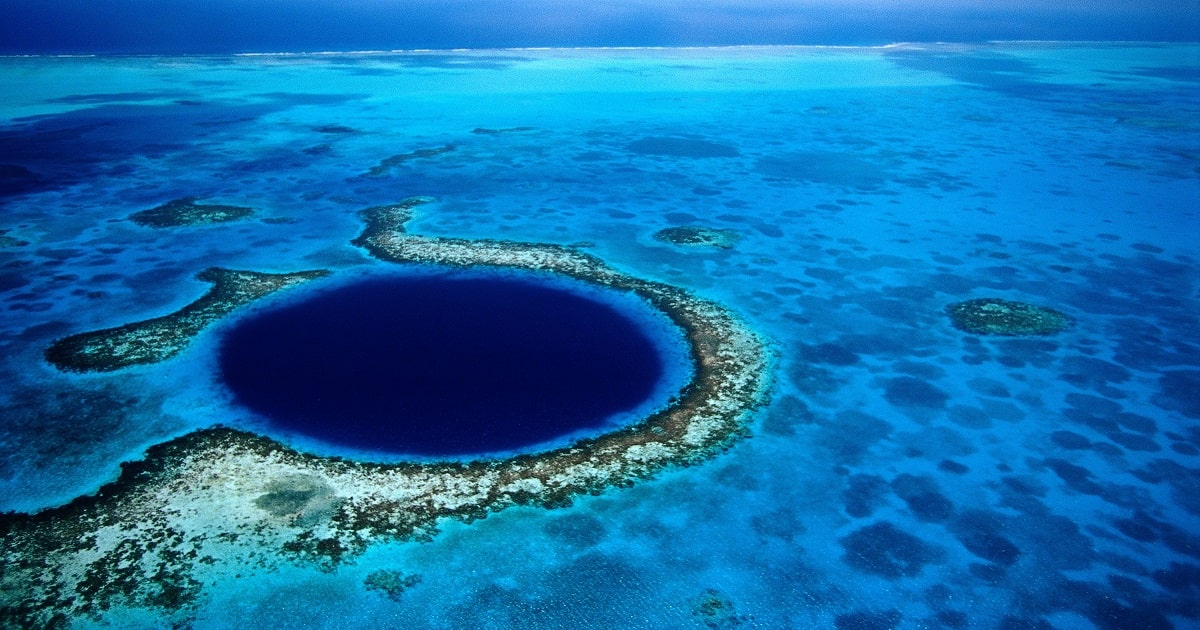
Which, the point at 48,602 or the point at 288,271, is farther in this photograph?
the point at 288,271

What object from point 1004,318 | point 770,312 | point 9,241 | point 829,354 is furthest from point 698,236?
point 9,241

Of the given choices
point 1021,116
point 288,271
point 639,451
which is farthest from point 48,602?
point 1021,116

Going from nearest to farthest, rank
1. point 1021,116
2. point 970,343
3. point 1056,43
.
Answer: point 970,343 → point 1021,116 → point 1056,43

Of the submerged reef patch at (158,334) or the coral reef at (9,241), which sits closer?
the submerged reef patch at (158,334)

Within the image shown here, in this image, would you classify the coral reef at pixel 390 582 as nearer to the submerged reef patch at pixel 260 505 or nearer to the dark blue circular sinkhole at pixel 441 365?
the submerged reef patch at pixel 260 505

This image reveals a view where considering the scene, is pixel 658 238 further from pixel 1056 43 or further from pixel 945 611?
pixel 1056 43

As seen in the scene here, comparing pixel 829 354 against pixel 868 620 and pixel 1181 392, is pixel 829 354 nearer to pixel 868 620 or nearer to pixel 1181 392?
pixel 1181 392

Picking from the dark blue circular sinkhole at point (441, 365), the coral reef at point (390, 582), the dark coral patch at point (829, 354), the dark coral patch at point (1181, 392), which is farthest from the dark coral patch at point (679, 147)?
the coral reef at point (390, 582)

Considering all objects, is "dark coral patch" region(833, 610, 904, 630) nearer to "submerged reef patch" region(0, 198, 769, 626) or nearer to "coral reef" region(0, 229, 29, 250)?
"submerged reef patch" region(0, 198, 769, 626)
